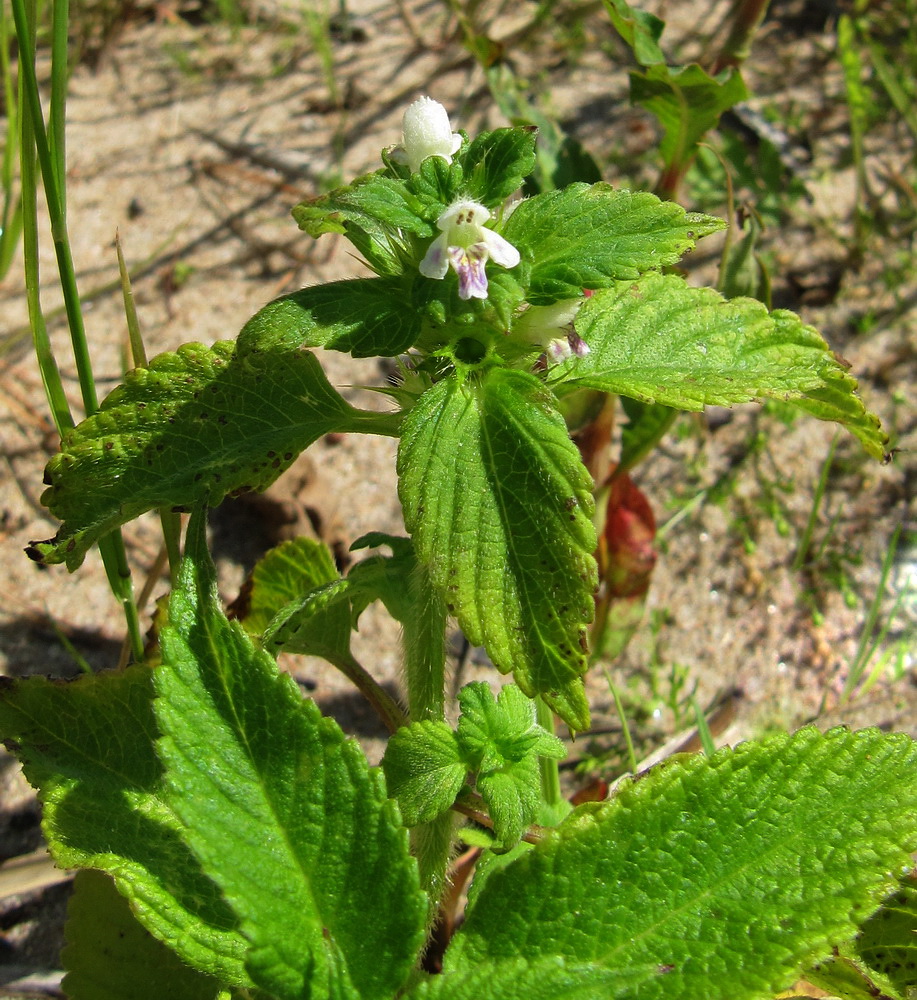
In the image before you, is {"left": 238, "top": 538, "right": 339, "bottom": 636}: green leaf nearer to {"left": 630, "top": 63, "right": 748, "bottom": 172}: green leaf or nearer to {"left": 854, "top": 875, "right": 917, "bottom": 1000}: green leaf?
{"left": 854, "top": 875, "right": 917, "bottom": 1000}: green leaf

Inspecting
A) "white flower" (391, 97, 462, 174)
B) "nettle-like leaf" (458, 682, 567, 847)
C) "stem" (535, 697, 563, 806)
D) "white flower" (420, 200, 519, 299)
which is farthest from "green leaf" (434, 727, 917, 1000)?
"white flower" (391, 97, 462, 174)

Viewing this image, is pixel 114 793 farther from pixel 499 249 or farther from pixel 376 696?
pixel 499 249

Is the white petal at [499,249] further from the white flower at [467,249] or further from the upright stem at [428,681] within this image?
the upright stem at [428,681]

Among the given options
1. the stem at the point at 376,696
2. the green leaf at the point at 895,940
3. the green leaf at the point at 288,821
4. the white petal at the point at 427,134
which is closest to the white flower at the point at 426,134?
the white petal at the point at 427,134

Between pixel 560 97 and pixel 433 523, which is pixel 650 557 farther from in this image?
pixel 560 97

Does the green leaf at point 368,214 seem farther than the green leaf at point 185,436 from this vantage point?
No

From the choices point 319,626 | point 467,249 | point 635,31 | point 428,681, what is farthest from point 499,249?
point 635,31
